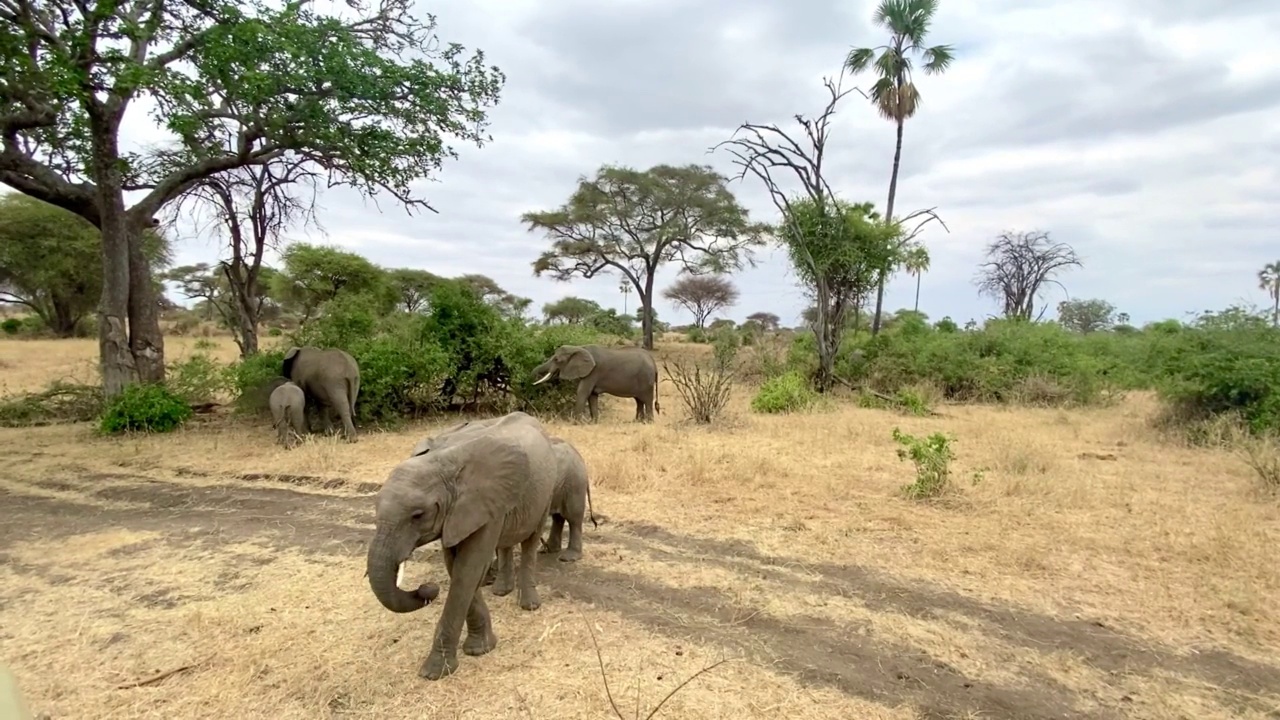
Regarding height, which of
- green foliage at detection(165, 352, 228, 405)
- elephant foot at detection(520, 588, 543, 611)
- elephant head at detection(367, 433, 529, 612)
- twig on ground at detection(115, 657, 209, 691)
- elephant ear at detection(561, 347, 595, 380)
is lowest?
twig on ground at detection(115, 657, 209, 691)

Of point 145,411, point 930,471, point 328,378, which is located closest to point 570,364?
point 328,378

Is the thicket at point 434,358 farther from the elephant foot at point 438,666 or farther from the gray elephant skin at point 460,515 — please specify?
the elephant foot at point 438,666

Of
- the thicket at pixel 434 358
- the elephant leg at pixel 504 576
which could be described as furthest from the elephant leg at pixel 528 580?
the thicket at pixel 434 358

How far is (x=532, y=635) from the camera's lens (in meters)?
3.85

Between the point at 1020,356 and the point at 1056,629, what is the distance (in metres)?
12.9

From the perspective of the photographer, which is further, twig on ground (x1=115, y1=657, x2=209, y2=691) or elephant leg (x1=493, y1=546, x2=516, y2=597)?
elephant leg (x1=493, y1=546, x2=516, y2=597)

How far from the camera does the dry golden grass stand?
3.31 metres

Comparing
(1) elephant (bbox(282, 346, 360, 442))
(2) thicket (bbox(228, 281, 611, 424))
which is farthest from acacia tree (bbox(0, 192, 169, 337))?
(1) elephant (bbox(282, 346, 360, 442))

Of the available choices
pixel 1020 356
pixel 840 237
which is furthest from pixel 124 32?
pixel 1020 356

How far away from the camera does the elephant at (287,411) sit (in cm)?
908

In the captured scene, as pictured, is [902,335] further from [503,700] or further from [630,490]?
[503,700]

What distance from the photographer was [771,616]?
4109 millimetres

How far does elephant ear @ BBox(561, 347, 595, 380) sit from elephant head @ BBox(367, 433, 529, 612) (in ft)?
26.0

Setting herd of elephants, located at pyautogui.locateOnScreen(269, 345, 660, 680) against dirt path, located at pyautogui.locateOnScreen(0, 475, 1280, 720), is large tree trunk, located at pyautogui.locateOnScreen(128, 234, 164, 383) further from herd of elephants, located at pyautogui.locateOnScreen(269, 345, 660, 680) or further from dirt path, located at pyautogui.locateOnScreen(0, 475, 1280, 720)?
herd of elephants, located at pyautogui.locateOnScreen(269, 345, 660, 680)
